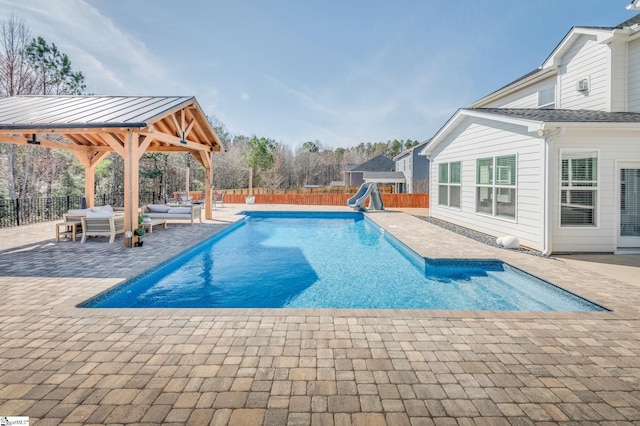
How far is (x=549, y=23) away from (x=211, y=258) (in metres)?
16.2

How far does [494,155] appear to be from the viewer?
29.4ft

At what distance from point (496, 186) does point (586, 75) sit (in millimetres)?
4093

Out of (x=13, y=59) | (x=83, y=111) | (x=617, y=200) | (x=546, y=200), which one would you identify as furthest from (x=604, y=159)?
(x=13, y=59)

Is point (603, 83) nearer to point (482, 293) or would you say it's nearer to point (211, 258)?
point (482, 293)

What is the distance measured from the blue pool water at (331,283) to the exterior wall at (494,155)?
203cm

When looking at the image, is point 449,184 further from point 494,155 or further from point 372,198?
point 372,198

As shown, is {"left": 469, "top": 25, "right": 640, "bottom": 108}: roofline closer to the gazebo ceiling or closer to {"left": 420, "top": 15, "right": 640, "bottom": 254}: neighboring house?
{"left": 420, "top": 15, "right": 640, "bottom": 254}: neighboring house

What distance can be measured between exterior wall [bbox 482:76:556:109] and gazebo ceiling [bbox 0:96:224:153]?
11.5 m

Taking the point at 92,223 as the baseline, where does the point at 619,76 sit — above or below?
above

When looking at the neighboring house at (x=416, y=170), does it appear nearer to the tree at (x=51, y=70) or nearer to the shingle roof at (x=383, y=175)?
the shingle roof at (x=383, y=175)

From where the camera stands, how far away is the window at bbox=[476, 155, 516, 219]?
8.23 meters

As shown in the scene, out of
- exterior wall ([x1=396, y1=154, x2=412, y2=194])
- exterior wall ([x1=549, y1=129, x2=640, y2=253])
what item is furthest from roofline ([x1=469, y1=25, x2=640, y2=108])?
exterior wall ([x1=396, y1=154, x2=412, y2=194])

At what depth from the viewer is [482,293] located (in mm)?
5289

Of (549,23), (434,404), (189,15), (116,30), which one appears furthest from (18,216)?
(549,23)
